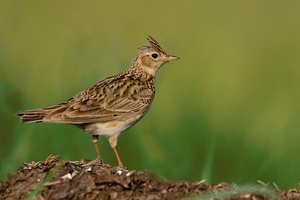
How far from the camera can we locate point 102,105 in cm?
986

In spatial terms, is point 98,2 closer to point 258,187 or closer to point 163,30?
point 163,30

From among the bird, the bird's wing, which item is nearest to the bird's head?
the bird

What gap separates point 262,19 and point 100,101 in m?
9.75

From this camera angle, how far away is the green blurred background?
409 inches

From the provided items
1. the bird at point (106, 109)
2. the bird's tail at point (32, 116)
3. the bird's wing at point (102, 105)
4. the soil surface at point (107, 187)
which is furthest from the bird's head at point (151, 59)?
the soil surface at point (107, 187)

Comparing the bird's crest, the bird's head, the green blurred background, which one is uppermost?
the bird's crest

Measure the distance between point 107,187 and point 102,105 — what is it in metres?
3.33

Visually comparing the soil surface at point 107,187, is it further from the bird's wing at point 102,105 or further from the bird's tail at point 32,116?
the bird's wing at point 102,105

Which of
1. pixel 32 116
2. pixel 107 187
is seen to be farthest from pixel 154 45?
pixel 107 187

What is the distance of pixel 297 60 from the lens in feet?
51.0

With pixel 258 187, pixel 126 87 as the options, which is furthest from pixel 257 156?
pixel 258 187

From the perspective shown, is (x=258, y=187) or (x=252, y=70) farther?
(x=252, y=70)

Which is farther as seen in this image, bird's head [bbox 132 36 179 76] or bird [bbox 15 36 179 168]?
bird's head [bbox 132 36 179 76]

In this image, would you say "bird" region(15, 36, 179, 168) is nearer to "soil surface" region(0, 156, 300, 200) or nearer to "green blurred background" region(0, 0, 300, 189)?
"green blurred background" region(0, 0, 300, 189)
